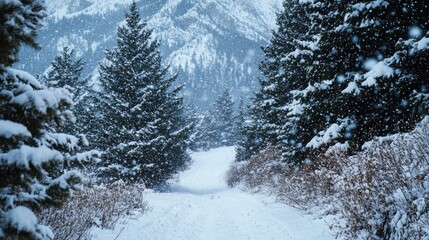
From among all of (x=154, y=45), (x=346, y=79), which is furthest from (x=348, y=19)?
(x=154, y=45)

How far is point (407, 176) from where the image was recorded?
5.89m

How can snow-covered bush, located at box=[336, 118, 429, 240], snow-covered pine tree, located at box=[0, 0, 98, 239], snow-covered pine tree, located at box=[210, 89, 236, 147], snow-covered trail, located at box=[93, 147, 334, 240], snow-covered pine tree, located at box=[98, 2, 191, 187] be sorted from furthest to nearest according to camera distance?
snow-covered pine tree, located at box=[210, 89, 236, 147], snow-covered pine tree, located at box=[98, 2, 191, 187], snow-covered trail, located at box=[93, 147, 334, 240], snow-covered bush, located at box=[336, 118, 429, 240], snow-covered pine tree, located at box=[0, 0, 98, 239]

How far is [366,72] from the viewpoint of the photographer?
34.8 feet

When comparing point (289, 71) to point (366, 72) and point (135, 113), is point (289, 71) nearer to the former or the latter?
point (366, 72)

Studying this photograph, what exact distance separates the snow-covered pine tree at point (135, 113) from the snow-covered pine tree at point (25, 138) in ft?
53.7

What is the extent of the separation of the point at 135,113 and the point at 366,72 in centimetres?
1377

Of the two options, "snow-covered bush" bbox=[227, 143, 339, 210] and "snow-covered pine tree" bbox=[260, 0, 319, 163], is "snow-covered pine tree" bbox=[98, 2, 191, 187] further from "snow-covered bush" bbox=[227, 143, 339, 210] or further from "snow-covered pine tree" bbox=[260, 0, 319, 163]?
"snow-covered pine tree" bbox=[260, 0, 319, 163]

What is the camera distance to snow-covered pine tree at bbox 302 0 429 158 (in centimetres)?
911

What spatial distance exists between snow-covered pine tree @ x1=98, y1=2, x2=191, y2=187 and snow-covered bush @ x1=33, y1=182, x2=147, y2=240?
26.9 feet

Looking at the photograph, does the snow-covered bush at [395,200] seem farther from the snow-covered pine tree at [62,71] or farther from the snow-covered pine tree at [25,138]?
the snow-covered pine tree at [62,71]

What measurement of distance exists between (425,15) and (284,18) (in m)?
11.5

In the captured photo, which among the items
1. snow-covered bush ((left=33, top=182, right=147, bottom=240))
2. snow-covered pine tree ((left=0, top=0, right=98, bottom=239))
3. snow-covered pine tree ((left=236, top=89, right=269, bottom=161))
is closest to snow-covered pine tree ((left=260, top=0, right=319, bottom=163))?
snow-covered pine tree ((left=236, top=89, right=269, bottom=161))

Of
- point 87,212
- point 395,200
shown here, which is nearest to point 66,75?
point 87,212

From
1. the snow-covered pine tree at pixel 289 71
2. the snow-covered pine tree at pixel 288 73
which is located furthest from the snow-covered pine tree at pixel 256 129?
the snow-covered pine tree at pixel 289 71
